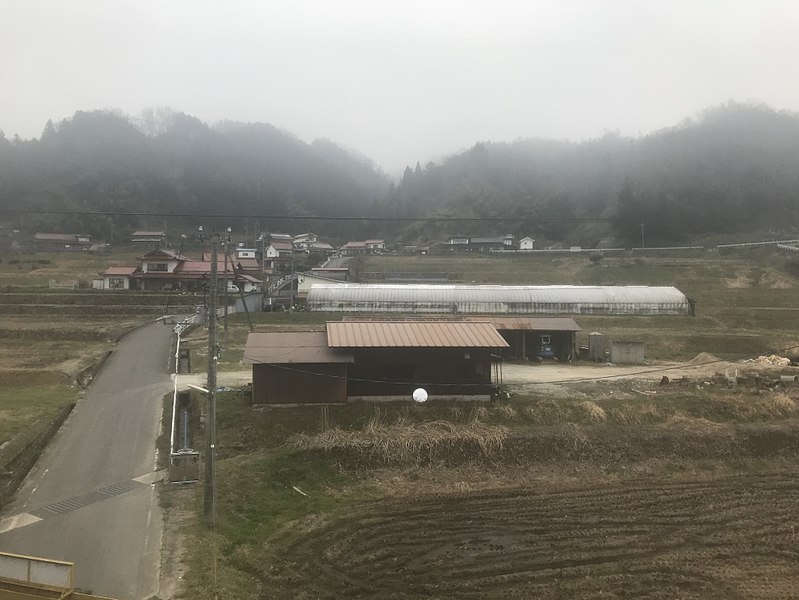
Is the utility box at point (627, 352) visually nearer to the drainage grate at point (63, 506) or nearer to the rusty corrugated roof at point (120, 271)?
the drainage grate at point (63, 506)

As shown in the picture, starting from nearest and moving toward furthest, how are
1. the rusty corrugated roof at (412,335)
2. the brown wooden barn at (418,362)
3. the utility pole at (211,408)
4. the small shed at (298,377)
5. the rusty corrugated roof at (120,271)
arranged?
the utility pole at (211,408) → the small shed at (298,377) → the rusty corrugated roof at (412,335) → the brown wooden barn at (418,362) → the rusty corrugated roof at (120,271)

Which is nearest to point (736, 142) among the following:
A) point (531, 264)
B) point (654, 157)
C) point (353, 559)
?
point (654, 157)

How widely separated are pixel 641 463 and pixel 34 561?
14.3 m

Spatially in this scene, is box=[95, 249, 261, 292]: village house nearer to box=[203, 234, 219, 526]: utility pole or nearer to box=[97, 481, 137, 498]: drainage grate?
box=[97, 481, 137, 498]: drainage grate

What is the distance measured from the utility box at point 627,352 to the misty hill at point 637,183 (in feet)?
151

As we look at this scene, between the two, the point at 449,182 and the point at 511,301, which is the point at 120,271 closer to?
the point at 511,301

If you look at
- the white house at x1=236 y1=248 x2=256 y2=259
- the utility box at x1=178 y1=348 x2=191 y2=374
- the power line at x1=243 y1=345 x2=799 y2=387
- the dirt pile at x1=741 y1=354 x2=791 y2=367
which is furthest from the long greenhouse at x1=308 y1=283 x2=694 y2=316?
the white house at x1=236 y1=248 x2=256 y2=259

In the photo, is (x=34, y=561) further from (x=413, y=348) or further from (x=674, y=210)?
(x=674, y=210)

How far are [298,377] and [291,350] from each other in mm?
1141

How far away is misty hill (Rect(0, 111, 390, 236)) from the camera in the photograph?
8550cm

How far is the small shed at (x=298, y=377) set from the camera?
17078 mm

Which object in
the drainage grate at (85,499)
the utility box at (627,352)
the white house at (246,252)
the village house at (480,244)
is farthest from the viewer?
the village house at (480,244)

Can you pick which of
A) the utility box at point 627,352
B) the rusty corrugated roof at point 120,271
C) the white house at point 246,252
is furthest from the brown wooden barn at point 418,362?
the white house at point 246,252

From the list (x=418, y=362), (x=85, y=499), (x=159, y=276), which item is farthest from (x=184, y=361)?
(x=159, y=276)
